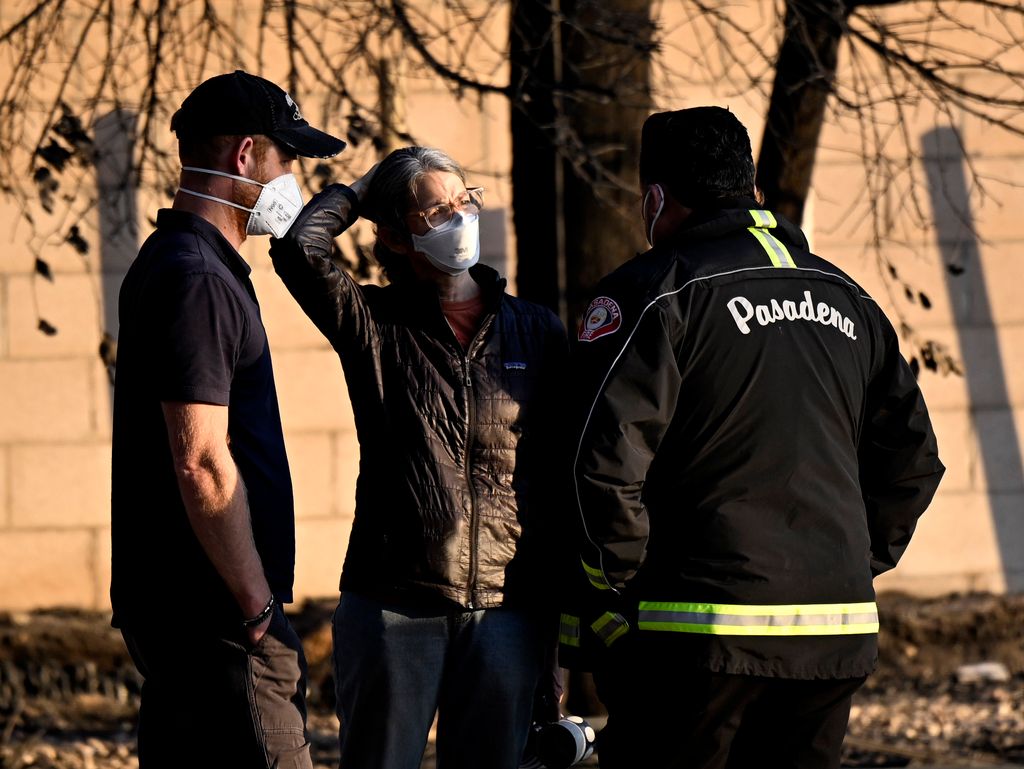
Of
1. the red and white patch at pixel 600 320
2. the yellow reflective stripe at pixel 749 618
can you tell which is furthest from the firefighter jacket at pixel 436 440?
the yellow reflective stripe at pixel 749 618

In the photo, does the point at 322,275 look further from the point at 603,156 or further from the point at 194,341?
the point at 603,156

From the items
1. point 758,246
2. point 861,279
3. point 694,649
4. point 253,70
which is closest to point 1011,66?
point 861,279

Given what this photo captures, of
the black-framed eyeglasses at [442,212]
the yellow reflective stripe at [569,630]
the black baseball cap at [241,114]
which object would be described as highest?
the black baseball cap at [241,114]

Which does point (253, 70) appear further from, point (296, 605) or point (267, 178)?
point (267, 178)

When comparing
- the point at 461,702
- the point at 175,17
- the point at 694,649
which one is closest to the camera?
the point at 694,649

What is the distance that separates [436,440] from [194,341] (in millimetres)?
514

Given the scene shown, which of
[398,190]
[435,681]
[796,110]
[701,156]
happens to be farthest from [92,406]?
[701,156]

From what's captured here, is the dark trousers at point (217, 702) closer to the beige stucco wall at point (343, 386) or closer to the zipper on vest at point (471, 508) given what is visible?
the zipper on vest at point (471, 508)

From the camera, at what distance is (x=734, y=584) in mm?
2590

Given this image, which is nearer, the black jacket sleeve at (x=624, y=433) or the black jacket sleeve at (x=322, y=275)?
the black jacket sleeve at (x=624, y=433)

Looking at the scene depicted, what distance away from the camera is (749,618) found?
2588 millimetres

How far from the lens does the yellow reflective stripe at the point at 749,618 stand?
2.58 meters

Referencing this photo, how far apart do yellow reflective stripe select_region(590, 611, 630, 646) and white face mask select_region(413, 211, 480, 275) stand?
76 centimetres

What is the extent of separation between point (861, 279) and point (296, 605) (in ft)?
9.34
